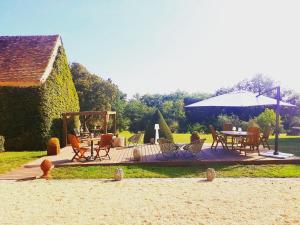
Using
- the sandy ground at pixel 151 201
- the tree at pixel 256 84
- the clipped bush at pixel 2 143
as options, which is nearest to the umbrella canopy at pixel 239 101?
the sandy ground at pixel 151 201

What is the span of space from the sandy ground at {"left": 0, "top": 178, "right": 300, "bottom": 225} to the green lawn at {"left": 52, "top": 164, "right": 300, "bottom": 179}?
2.24 ft

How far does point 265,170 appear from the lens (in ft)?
35.9

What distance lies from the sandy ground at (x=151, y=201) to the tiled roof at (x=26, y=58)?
11.0 meters

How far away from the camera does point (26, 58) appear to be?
21453mm

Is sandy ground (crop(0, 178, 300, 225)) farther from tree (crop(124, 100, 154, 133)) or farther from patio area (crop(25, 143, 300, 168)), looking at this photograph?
tree (crop(124, 100, 154, 133))

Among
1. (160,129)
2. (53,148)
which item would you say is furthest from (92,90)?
(53,148)

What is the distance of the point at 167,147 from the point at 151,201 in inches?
201

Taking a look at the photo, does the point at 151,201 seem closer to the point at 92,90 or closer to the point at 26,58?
the point at 26,58

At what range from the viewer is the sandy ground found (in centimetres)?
613

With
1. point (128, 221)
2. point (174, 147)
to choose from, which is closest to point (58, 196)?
point (128, 221)

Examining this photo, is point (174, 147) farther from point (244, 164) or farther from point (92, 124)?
point (92, 124)

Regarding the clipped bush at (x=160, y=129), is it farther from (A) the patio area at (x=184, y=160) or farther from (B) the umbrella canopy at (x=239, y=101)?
(A) the patio area at (x=184, y=160)

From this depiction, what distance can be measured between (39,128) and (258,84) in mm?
48744

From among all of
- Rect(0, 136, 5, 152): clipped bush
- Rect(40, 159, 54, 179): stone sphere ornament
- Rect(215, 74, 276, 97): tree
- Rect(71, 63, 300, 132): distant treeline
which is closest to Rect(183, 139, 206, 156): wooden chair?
Rect(40, 159, 54, 179): stone sphere ornament
